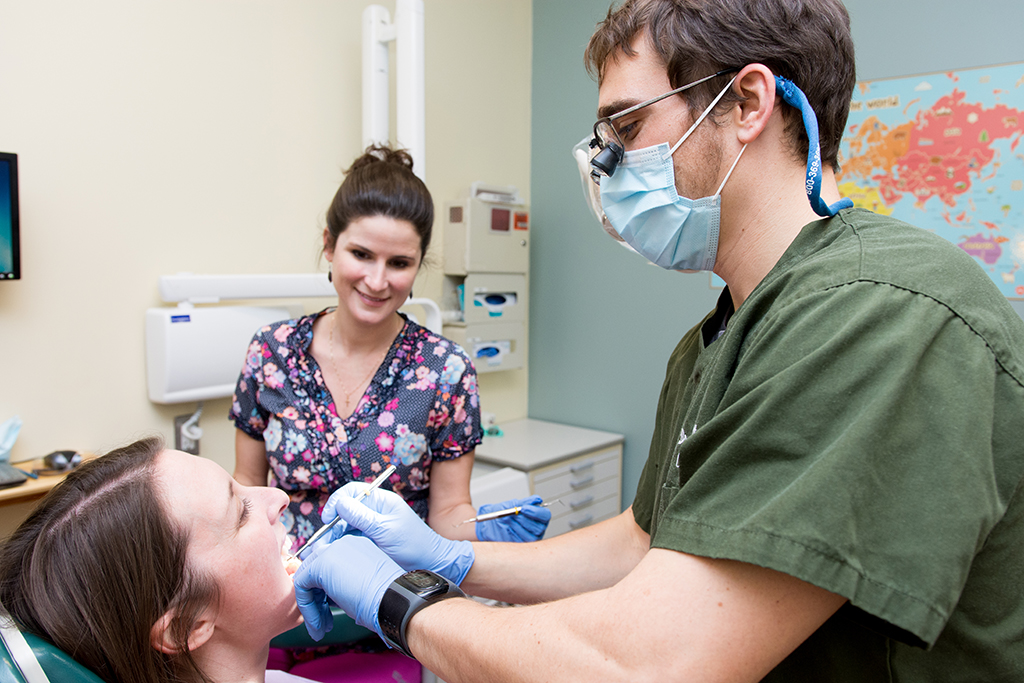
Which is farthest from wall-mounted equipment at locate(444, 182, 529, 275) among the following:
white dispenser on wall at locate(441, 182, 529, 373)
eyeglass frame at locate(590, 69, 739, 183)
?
eyeglass frame at locate(590, 69, 739, 183)

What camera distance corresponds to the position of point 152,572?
37.4 inches

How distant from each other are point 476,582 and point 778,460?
731 mm

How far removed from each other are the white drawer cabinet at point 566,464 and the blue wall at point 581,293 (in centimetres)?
14

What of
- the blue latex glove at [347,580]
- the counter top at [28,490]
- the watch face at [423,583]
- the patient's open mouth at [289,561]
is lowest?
the counter top at [28,490]

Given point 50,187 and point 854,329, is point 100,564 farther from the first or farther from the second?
point 50,187

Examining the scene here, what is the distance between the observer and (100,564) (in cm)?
92

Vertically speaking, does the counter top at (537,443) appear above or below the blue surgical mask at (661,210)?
below

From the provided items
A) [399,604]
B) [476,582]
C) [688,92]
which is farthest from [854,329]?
[476,582]

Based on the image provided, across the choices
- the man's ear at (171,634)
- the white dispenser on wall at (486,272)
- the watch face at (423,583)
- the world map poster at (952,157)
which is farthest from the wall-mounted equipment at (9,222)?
the world map poster at (952,157)

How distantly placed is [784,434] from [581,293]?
2806mm

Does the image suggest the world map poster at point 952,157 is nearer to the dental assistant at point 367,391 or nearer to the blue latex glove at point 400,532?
the dental assistant at point 367,391

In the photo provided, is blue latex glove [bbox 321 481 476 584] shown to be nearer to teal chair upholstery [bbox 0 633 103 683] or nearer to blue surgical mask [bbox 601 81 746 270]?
teal chair upholstery [bbox 0 633 103 683]

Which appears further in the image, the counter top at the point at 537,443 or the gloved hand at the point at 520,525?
the counter top at the point at 537,443

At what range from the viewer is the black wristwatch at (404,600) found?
87 centimetres
